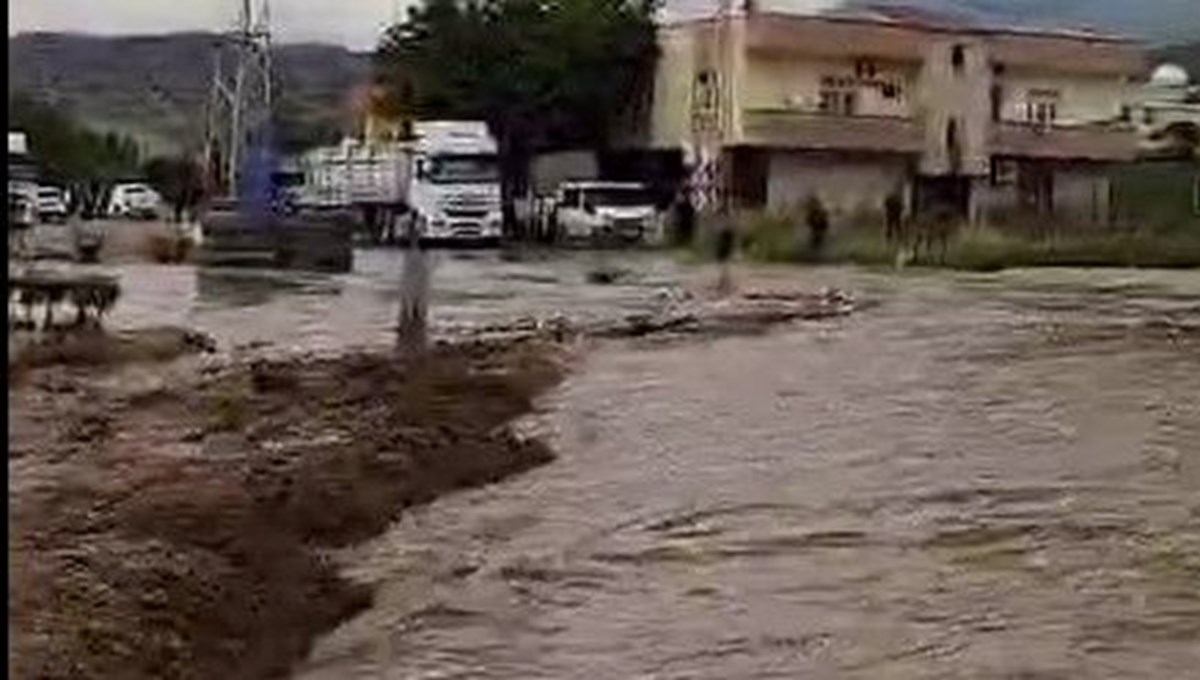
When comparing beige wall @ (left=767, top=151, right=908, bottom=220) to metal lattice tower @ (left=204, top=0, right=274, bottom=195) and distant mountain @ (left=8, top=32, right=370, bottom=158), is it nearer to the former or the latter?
distant mountain @ (left=8, top=32, right=370, bottom=158)

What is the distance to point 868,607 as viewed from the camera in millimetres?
3979

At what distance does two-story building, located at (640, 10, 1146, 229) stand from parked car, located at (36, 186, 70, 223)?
79cm

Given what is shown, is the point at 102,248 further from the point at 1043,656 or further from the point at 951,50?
the point at 1043,656

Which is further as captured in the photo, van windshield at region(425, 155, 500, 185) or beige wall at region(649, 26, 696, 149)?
beige wall at region(649, 26, 696, 149)

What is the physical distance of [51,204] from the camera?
2844mm

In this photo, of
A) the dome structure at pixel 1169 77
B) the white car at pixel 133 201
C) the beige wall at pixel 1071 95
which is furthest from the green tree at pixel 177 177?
the dome structure at pixel 1169 77

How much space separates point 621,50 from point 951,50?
0.45m

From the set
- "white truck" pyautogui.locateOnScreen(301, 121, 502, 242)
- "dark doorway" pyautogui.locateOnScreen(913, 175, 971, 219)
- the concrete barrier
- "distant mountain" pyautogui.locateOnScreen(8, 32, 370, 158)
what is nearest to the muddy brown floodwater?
"dark doorway" pyautogui.locateOnScreen(913, 175, 971, 219)

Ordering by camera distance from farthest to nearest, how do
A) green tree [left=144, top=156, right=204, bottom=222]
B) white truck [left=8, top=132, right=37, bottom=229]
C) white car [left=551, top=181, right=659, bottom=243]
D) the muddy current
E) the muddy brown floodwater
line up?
the muddy brown floodwater
the muddy current
white car [left=551, top=181, right=659, bottom=243]
green tree [left=144, top=156, right=204, bottom=222]
white truck [left=8, top=132, right=37, bottom=229]

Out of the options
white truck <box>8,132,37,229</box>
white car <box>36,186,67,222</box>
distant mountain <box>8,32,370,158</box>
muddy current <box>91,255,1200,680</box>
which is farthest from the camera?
muddy current <box>91,255,1200,680</box>

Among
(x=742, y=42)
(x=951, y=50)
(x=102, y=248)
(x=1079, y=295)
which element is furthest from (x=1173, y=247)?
(x=102, y=248)

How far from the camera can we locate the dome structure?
3.21 metres

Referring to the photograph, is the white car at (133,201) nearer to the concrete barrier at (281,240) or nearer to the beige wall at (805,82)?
the concrete barrier at (281,240)

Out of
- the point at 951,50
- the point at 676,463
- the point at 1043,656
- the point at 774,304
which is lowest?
the point at 1043,656
